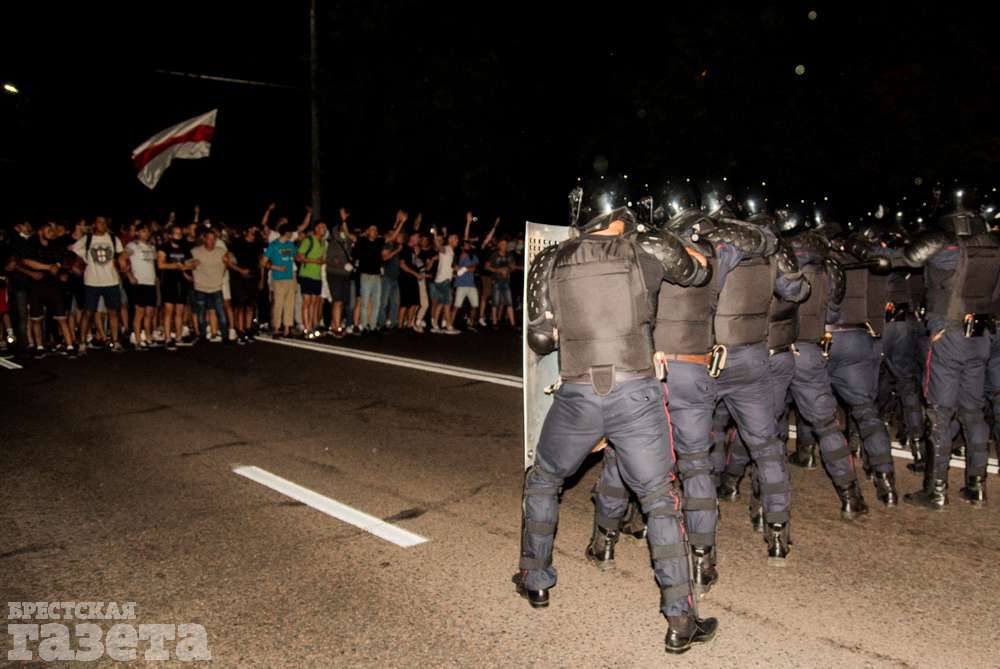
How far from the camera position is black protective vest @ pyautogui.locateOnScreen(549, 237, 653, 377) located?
391 centimetres

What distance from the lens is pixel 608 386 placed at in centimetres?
387

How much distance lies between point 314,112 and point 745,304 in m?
15.0

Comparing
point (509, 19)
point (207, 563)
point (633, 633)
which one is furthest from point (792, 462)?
point (509, 19)

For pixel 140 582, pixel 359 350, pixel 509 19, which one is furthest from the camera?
pixel 509 19

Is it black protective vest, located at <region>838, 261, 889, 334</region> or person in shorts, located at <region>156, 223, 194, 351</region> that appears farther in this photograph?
person in shorts, located at <region>156, 223, 194, 351</region>

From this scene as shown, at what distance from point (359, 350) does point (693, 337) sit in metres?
9.07

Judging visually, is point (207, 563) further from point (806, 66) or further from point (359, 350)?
point (806, 66)

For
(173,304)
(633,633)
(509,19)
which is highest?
→ (509,19)

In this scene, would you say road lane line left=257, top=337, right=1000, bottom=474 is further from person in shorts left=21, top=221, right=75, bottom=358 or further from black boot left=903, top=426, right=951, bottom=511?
person in shorts left=21, top=221, right=75, bottom=358

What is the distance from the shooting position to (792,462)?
6.85 meters

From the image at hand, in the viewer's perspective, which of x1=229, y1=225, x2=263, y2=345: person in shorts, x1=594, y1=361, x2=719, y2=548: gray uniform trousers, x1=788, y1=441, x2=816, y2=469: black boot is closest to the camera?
x1=594, y1=361, x2=719, y2=548: gray uniform trousers

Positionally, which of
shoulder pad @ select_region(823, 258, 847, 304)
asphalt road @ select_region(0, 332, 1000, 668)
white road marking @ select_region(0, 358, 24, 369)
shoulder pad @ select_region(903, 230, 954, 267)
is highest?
shoulder pad @ select_region(903, 230, 954, 267)

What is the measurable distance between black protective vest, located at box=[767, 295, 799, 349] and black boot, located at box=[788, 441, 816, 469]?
1.63 m

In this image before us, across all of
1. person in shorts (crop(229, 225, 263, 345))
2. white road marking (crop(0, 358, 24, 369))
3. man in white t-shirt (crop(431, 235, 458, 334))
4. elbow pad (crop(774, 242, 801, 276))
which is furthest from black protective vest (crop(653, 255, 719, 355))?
man in white t-shirt (crop(431, 235, 458, 334))
